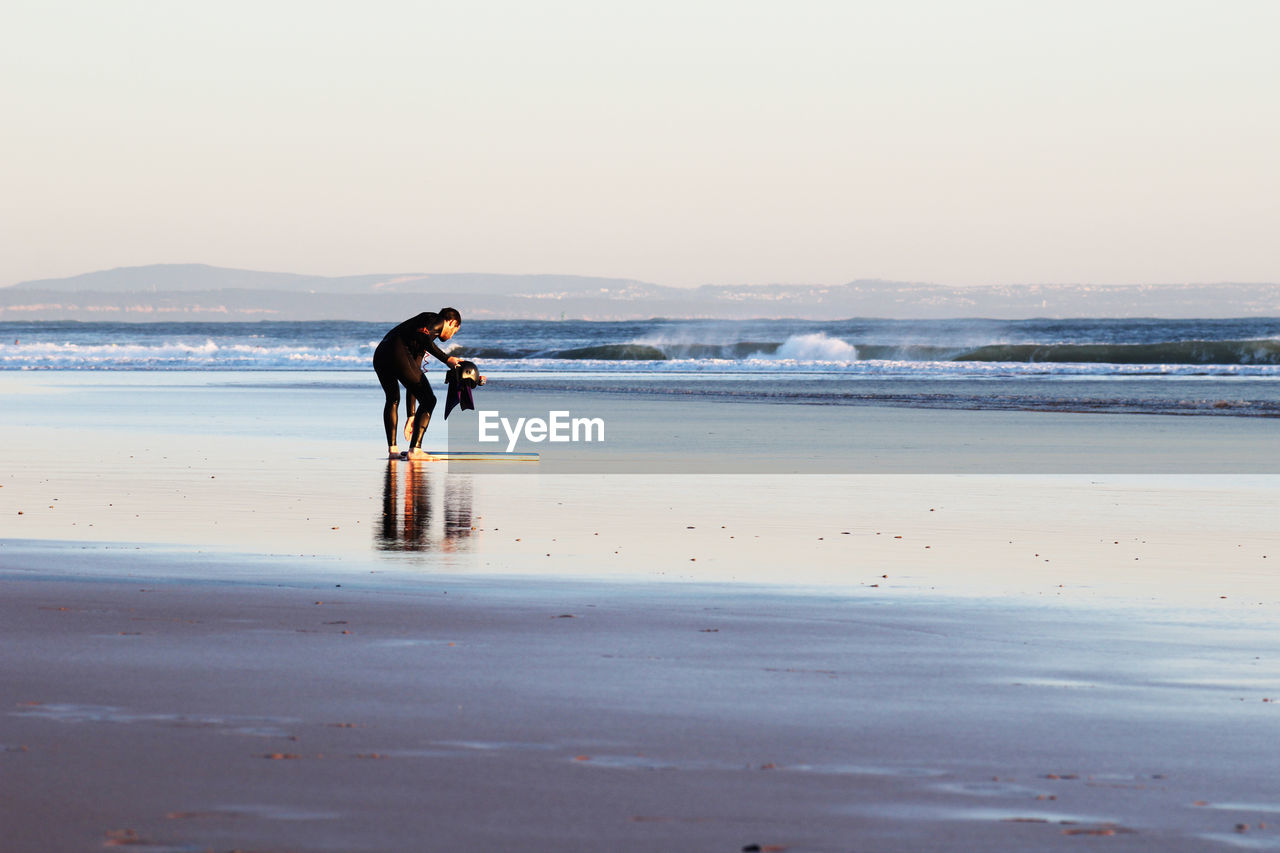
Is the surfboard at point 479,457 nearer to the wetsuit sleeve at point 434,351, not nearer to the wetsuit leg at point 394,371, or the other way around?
the wetsuit leg at point 394,371

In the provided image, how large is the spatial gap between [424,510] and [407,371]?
5.60 metres

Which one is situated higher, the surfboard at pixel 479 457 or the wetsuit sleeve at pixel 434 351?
the wetsuit sleeve at pixel 434 351

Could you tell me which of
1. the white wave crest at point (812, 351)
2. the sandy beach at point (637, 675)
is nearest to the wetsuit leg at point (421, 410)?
the sandy beach at point (637, 675)

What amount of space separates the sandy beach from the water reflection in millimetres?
75

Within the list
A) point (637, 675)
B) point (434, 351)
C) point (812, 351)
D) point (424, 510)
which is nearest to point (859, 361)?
point (812, 351)

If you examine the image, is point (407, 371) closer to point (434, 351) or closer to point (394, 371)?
point (394, 371)

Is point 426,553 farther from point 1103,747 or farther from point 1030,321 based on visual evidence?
point 1030,321

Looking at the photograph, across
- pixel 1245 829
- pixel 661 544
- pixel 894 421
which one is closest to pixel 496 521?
pixel 661 544

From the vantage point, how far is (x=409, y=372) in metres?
17.3

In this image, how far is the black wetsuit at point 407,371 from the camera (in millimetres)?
17172

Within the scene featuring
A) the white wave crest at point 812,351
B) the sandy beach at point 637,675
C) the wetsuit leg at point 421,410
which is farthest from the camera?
the white wave crest at point 812,351

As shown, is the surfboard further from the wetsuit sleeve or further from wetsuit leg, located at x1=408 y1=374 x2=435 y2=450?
the wetsuit sleeve

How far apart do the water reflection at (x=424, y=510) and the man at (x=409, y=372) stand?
3.65ft

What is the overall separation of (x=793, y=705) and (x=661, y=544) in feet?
14.5
